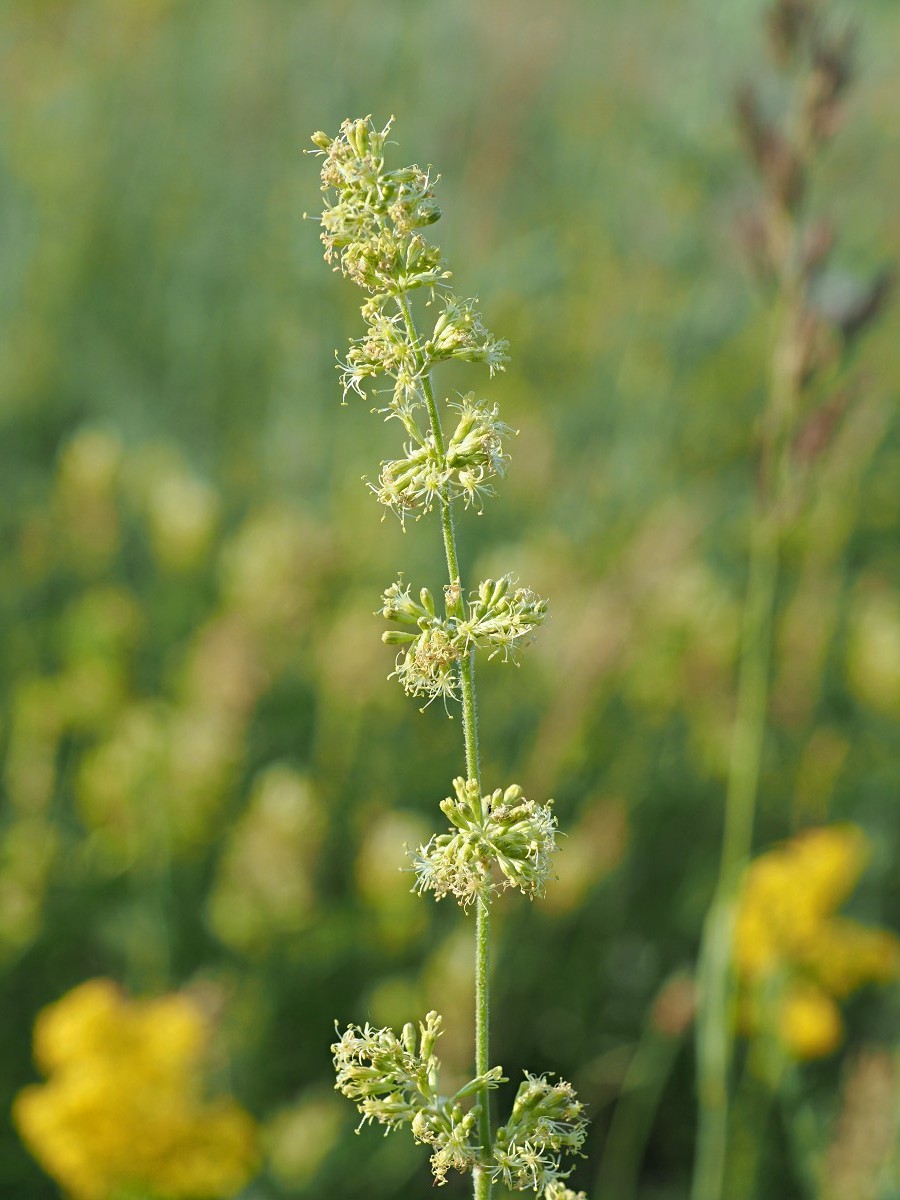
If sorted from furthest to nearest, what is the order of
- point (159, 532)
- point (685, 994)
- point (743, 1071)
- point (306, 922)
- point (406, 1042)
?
point (159, 532) → point (743, 1071) → point (306, 922) → point (685, 994) → point (406, 1042)

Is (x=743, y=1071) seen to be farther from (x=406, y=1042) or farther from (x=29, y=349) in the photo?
(x=29, y=349)

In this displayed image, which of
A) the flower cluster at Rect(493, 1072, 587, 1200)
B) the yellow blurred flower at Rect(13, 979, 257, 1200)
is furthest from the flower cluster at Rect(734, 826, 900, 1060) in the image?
the flower cluster at Rect(493, 1072, 587, 1200)

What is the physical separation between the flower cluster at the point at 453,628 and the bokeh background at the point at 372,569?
156cm

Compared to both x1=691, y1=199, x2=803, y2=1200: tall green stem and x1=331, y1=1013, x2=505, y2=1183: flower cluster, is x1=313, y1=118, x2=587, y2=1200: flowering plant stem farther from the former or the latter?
x1=691, y1=199, x2=803, y2=1200: tall green stem

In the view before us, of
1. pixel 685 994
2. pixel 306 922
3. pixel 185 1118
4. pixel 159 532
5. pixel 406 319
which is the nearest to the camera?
pixel 406 319

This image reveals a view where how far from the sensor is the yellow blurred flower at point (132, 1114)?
7.47 ft

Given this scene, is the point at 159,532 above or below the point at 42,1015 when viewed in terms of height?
above

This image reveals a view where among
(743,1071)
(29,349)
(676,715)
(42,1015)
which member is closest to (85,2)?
(29,349)

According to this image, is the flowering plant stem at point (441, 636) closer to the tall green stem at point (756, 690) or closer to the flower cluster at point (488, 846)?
the flower cluster at point (488, 846)

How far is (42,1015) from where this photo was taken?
3.11 m

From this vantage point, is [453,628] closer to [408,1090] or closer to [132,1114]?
[408,1090]

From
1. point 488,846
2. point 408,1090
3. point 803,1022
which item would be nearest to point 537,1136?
point 408,1090

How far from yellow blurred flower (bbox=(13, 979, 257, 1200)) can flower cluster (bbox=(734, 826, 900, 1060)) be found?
3.40ft

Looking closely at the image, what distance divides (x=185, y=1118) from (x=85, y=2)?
22.9ft
